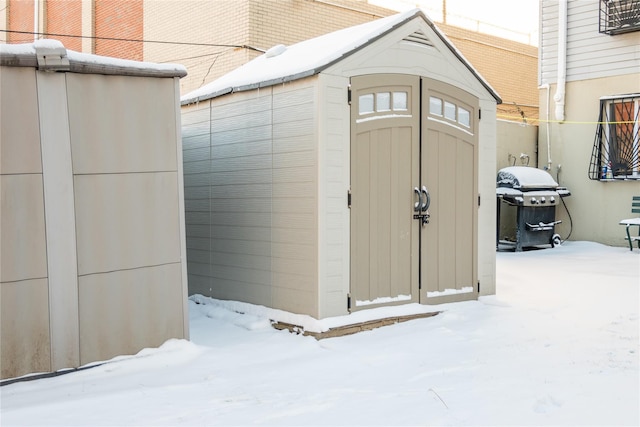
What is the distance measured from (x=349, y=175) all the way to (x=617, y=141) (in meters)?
7.71

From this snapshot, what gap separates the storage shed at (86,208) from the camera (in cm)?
450

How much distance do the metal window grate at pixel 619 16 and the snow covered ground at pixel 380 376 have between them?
6.31m

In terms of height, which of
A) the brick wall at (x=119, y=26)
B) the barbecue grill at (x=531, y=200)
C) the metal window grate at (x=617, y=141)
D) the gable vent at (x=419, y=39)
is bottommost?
the barbecue grill at (x=531, y=200)

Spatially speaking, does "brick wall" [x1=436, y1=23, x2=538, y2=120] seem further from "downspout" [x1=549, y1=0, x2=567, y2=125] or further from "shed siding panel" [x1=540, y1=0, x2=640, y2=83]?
"downspout" [x1=549, y1=0, x2=567, y2=125]

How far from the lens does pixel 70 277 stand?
470 centimetres

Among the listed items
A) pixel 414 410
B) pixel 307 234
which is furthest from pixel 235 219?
pixel 414 410

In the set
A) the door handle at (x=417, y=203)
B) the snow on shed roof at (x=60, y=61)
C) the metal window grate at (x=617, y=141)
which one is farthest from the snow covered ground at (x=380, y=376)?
the metal window grate at (x=617, y=141)

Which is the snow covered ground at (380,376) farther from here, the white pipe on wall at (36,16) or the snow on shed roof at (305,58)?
the white pipe on wall at (36,16)

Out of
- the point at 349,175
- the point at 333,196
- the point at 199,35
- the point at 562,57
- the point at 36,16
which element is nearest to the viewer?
the point at 333,196

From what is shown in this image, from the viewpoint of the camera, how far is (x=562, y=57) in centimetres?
1242

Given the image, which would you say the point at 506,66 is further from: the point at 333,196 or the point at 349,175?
the point at 333,196

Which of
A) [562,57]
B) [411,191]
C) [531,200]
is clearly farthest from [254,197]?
[562,57]

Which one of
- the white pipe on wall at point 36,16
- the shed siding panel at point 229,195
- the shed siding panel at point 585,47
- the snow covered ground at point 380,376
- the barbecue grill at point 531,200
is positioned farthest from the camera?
the white pipe on wall at point 36,16

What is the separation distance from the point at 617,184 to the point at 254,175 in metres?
7.81
